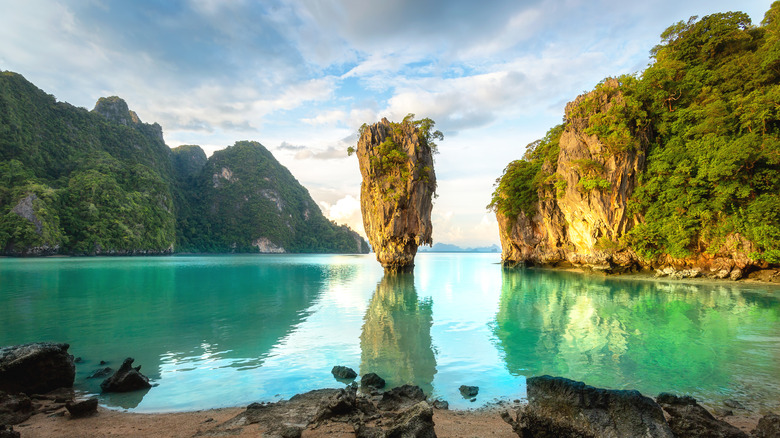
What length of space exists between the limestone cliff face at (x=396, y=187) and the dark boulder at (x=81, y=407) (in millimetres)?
24711

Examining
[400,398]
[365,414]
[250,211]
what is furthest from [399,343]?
[250,211]

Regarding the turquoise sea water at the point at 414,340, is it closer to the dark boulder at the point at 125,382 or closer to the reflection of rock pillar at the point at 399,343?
the reflection of rock pillar at the point at 399,343

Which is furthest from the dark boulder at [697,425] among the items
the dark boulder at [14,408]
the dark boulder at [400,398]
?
the dark boulder at [14,408]

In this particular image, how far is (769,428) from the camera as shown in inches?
138

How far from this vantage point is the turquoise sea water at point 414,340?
638 centimetres

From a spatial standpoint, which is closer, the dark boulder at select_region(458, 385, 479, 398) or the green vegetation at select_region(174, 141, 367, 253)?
the dark boulder at select_region(458, 385, 479, 398)

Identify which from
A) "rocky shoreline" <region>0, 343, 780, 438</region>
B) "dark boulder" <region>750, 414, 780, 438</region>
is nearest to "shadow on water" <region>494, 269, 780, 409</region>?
"rocky shoreline" <region>0, 343, 780, 438</region>

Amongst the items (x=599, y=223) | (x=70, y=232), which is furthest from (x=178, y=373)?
(x=70, y=232)

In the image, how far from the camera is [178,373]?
7020 mm

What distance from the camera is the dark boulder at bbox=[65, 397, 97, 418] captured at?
483 centimetres

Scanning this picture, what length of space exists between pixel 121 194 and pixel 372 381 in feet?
275

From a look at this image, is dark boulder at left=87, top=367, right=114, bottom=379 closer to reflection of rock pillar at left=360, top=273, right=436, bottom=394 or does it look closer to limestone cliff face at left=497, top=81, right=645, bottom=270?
reflection of rock pillar at left=360, top=273, right=436, bottom=394

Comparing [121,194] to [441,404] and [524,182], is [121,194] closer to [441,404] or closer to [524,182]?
[524,182]

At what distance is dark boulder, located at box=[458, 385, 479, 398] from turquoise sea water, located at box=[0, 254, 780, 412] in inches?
8.1
